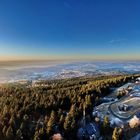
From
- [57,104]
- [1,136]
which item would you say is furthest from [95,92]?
[1,136]

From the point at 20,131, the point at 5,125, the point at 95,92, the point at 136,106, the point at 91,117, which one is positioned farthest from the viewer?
the point at 95,92

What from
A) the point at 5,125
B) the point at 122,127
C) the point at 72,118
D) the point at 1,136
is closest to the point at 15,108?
the point at 5,125

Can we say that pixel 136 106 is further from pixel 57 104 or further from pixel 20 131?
pixel 20 131

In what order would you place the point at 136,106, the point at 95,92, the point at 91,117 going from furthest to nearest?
the point at 95,92 < the point at 136,106 < the point at 91,117

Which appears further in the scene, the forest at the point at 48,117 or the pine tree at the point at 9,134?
the forest at the point at 48,117

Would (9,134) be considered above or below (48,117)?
below

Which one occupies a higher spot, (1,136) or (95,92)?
(95,92)

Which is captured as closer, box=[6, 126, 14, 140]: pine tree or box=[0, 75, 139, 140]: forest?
box=[6, 126, 14, 140]: pine tree

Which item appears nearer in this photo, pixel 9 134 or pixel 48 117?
pixel 9 134

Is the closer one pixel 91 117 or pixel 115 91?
pixel 91 117
